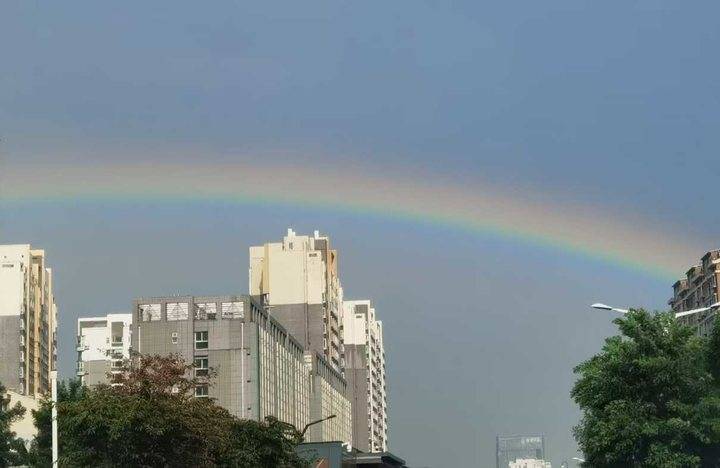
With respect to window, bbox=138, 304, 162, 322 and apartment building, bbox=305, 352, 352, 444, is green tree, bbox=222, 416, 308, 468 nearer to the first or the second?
window, bbox=138, 304, 162, 322

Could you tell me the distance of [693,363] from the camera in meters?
57.7

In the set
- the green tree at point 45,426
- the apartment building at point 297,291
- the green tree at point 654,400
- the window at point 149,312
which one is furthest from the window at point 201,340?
the green tree at point 654,400

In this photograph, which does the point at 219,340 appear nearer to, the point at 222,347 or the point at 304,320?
the point at 222,347

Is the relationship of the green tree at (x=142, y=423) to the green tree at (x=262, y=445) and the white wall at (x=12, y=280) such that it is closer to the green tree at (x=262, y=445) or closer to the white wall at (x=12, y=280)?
the green tree at (x=262, y=445)

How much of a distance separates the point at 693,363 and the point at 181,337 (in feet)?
303

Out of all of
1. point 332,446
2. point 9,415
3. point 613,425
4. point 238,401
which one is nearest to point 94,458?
point 9,415

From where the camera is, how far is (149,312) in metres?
144

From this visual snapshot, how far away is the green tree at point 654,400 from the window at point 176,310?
8776cm

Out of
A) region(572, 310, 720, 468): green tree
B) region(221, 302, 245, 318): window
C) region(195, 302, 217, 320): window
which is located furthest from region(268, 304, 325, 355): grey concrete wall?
region(572, 310, 720, 468): green tree

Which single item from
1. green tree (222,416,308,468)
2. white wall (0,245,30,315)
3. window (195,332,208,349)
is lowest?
green tree (222,416,308,468)

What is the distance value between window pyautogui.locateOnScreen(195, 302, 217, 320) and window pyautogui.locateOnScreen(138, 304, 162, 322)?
4255mm

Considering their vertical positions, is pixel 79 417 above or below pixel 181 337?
below

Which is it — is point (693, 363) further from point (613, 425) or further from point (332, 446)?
point (332, 446)

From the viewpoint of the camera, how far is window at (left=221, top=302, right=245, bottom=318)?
474ft
